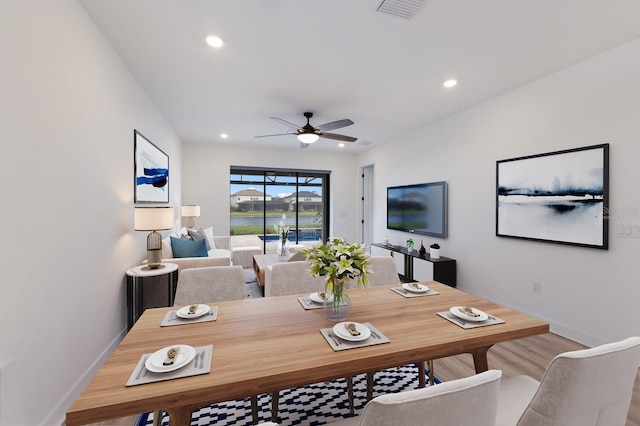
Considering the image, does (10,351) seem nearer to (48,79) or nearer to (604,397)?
(48,79)

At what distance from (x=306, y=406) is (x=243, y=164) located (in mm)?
5415

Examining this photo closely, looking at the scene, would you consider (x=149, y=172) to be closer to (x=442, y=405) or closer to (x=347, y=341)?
(x=347, y=341)

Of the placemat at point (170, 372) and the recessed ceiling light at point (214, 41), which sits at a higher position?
the recessed ceiling light at point (214, 41)

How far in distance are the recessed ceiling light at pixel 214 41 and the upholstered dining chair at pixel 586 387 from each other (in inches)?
111

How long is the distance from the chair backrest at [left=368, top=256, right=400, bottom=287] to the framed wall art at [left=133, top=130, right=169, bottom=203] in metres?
2.54

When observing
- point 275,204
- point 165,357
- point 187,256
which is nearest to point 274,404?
point 165,357

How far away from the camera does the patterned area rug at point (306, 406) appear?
5.83 feet

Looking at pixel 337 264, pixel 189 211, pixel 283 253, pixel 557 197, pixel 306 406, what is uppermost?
pixel 557 197

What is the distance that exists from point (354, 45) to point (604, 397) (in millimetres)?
2600

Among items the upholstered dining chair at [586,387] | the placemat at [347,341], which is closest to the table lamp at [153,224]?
the placemat at [347,341]

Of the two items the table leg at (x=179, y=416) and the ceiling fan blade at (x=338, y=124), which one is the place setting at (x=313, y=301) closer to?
the table leg at (x=179, y=416)

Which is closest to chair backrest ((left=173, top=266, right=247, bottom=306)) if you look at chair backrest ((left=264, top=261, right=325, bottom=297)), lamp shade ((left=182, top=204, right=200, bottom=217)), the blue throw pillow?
chair backrest ((left=264, top=261, right=325, bottom=297))

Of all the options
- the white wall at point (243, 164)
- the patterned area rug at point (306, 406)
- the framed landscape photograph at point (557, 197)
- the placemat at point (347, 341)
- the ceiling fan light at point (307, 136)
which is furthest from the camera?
the white wall at point (243, 164)

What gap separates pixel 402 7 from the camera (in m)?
1.94
